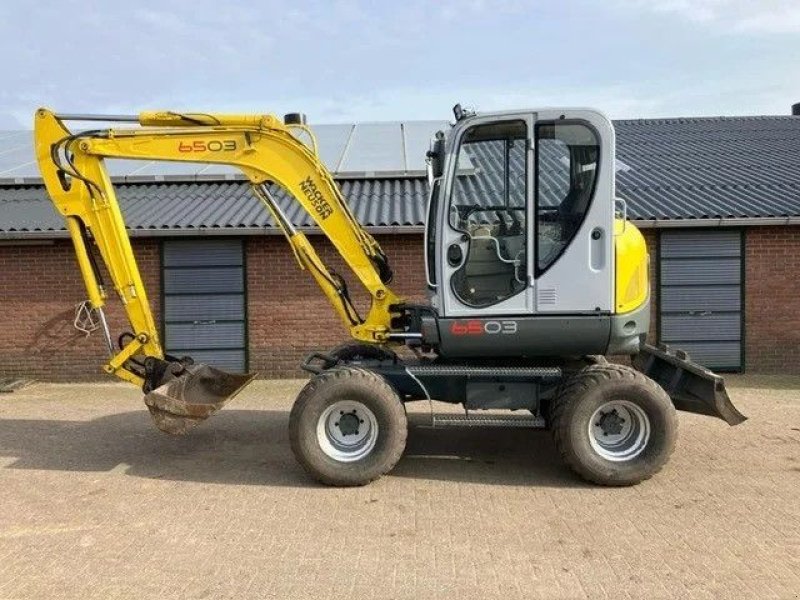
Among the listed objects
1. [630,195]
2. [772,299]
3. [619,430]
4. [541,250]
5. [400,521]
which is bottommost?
[400,521]

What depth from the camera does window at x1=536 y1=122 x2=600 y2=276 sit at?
6066 mm

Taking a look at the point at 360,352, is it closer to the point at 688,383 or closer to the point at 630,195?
the point at 688,383

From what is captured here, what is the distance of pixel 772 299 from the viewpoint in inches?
448

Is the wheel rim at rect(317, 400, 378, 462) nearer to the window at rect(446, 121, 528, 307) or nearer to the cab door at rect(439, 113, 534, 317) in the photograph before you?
the cab door at rect(439, 113, 534, 317)

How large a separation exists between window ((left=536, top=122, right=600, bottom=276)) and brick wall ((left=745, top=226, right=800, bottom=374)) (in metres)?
6.41

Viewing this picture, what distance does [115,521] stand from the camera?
17.8 ft

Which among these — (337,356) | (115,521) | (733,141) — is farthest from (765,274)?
(115,521)

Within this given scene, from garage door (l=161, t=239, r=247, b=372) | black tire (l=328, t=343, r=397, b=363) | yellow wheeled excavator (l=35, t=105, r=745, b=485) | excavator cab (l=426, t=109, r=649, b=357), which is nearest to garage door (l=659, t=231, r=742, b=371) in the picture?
yellow wheeled excavator (l=35, t=105, r=745, b=485)

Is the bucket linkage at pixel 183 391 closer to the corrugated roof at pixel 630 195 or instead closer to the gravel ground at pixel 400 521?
the gravel ground at pixel 400 521

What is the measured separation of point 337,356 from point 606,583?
3898mm

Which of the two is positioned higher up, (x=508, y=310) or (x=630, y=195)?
(x=630, y=195)

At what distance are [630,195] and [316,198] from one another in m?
7.12

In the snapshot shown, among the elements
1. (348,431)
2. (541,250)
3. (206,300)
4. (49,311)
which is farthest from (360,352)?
→ (49,311)

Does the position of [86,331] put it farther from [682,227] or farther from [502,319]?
[682,227]
